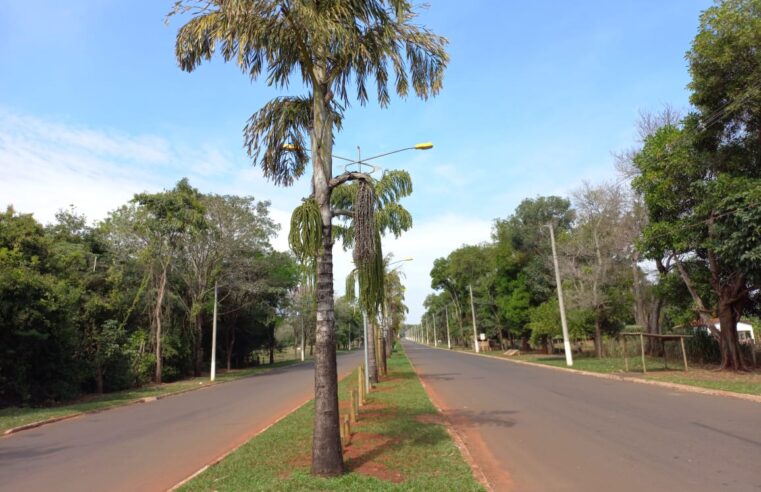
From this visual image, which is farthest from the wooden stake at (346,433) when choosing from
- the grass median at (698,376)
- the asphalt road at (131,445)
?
the grass median at (698,376)

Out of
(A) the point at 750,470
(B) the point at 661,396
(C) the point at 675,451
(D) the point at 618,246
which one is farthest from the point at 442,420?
(D) the point at 618,246

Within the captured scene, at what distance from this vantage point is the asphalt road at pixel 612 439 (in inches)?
250

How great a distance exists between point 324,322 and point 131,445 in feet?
20.0

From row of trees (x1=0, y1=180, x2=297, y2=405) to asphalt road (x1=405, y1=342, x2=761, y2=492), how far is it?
14486 millimetres

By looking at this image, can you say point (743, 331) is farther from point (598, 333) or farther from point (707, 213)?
point (707, 213)

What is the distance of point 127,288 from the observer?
2722 cm

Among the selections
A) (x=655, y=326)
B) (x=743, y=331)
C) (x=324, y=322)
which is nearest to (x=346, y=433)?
(x=324, y=322)

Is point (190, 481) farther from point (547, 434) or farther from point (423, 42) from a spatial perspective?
point (423, 42)

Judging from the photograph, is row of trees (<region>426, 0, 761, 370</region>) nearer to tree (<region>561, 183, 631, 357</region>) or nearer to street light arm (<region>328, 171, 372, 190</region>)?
tree (<region>561, 183, 631, 357</region>)

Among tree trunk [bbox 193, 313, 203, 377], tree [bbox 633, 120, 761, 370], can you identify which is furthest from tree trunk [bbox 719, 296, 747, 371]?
tree trunk [bbox 193, 313, 203, 377]

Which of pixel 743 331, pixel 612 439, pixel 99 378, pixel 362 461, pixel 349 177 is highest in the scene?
pixel 349 177

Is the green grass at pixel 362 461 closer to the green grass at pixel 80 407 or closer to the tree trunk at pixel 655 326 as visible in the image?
the green grass at pixel 80 407

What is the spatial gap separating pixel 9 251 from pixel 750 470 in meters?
22.4

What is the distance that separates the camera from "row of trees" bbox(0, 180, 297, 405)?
17812 mm
